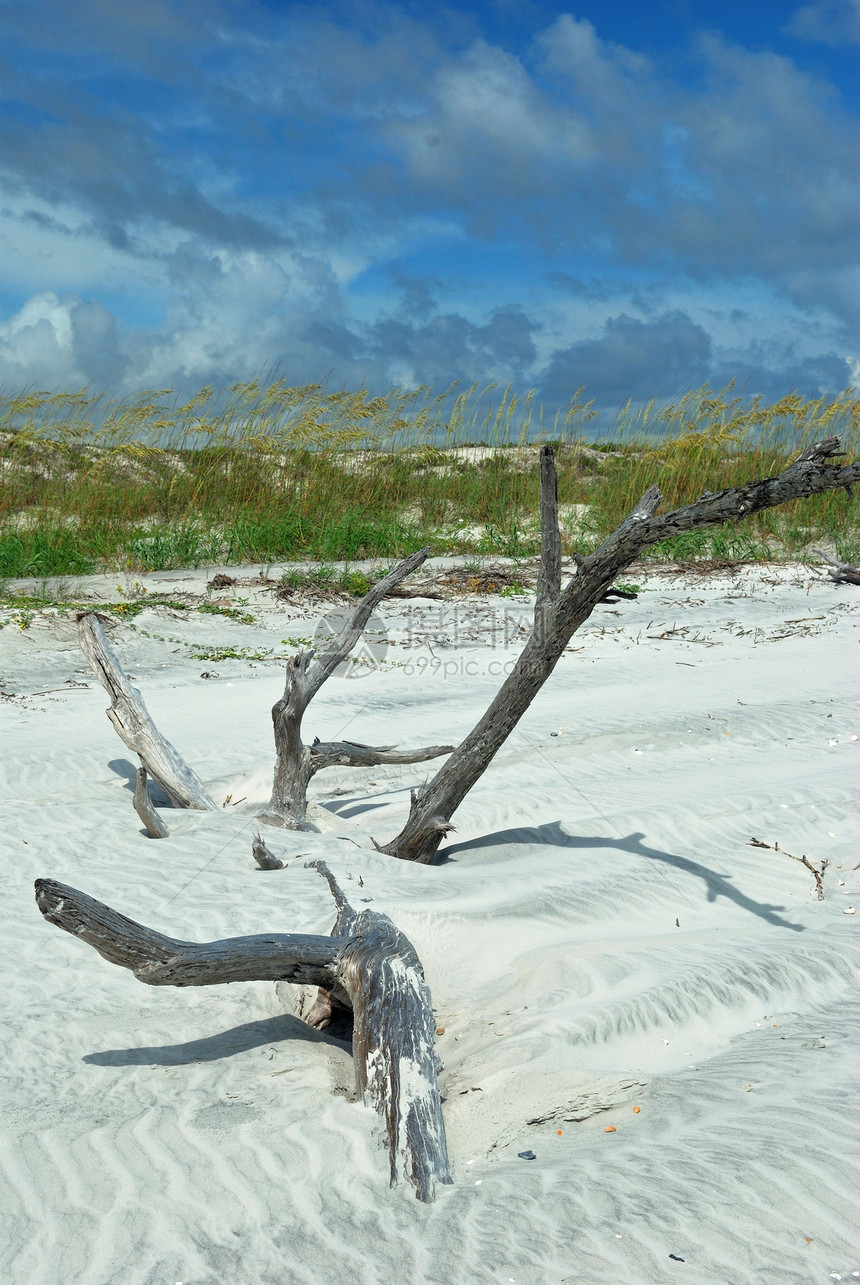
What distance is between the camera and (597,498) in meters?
10.8

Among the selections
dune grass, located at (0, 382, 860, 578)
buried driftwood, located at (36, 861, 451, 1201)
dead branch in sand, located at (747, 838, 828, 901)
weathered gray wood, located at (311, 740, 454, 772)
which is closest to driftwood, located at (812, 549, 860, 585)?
dune grass, located at (0, 382, 860, 578)

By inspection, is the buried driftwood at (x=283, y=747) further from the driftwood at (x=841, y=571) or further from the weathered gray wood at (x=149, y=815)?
the driftwood at (x=841, y=571)

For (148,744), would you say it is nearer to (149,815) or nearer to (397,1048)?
(149,815)

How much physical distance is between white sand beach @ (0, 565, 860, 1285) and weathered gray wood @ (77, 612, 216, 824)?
6.6 inches

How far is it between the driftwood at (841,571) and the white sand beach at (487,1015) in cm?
344

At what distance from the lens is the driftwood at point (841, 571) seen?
8.52 meters

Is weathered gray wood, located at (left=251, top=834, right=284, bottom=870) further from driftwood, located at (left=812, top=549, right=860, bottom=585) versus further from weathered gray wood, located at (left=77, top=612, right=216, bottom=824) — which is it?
driftwood, located at (left=812, top=549, right=860, bottom=585)

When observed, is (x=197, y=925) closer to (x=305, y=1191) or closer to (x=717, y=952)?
(x=305, y=1191)

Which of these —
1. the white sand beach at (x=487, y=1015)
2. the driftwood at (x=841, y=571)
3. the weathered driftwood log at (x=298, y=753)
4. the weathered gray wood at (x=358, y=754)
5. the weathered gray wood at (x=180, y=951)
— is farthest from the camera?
the driftwood at (x=841, y=571)

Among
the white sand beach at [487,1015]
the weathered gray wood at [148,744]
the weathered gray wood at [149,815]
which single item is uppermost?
the weathered gray wood at [148,744]

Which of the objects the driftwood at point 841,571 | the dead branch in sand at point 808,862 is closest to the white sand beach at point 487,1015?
the dead branch in sand at point 808,862

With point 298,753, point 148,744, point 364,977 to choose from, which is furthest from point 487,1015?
point 148,744

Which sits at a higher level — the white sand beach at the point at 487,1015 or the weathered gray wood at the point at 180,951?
the weathered gray wood at the point at 180,951

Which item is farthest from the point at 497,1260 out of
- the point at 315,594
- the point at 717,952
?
the point at 315,594
